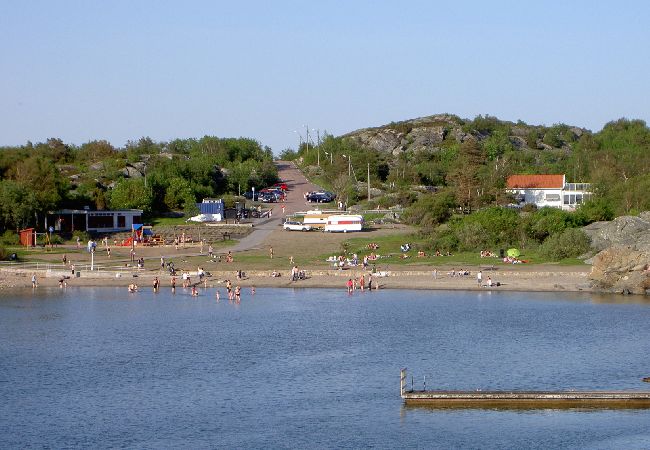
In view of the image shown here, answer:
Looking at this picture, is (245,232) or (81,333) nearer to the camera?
(81,333)

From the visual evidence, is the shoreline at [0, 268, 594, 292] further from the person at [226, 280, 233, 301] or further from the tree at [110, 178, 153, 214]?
the tree at [110, 178, 153, 214]

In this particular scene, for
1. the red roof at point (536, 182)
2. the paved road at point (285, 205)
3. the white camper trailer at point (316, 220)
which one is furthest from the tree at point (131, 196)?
the red roof at point (536, 182)

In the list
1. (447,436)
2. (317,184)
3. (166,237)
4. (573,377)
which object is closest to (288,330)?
(573,377)

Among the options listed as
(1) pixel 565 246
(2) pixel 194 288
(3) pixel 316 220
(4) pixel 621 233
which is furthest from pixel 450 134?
(2) pixel 194 288

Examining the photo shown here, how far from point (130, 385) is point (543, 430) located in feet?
57.8

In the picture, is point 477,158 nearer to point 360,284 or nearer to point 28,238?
point 360,284

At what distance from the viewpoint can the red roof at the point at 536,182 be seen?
11200cm

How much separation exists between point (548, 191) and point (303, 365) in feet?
227

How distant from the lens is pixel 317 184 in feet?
447

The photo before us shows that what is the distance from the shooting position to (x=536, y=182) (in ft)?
371

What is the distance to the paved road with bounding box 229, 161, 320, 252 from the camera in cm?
8706

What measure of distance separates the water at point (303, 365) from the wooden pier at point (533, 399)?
2.09 ft

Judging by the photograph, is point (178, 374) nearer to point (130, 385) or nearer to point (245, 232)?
point (130, 385)

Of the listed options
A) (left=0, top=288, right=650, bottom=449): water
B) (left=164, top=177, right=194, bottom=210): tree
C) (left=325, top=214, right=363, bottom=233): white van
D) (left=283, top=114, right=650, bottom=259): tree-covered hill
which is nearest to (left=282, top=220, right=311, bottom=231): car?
(left=325, top=214, right=363, bottom=233): white van
